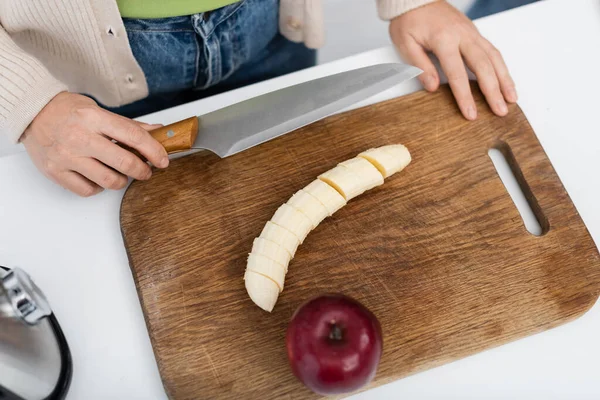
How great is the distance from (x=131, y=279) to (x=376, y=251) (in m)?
0.42

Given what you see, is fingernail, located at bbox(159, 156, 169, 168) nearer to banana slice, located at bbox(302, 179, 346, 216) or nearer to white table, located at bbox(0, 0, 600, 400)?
white table, located at bbox(0, 0, 600, 400)

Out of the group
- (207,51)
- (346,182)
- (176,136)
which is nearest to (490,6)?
(207,51)

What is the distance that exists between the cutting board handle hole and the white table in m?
0.09

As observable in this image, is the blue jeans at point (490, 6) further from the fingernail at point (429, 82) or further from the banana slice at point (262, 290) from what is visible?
the banana slice at point (262, 290)

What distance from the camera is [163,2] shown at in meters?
1.04

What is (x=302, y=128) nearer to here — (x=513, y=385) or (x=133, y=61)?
(x=133, y=61)

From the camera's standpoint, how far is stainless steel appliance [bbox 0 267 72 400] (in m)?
0.74

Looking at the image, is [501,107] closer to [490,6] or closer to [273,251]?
[273,251]

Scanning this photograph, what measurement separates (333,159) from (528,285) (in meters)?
0.40

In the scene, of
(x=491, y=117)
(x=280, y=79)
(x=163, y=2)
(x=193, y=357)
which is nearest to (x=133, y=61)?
(x=163, y=2)

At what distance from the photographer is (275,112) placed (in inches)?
40.0

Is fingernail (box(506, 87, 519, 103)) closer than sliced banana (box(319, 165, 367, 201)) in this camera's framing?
No

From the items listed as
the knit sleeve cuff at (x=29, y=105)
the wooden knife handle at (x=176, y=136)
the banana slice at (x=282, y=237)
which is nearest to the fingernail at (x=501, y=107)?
the banana slice at (x=282, y=237)

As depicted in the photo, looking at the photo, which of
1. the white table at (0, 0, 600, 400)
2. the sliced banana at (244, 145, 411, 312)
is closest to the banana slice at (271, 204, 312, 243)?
the sliced banana at (244, 145, 411, 312)
